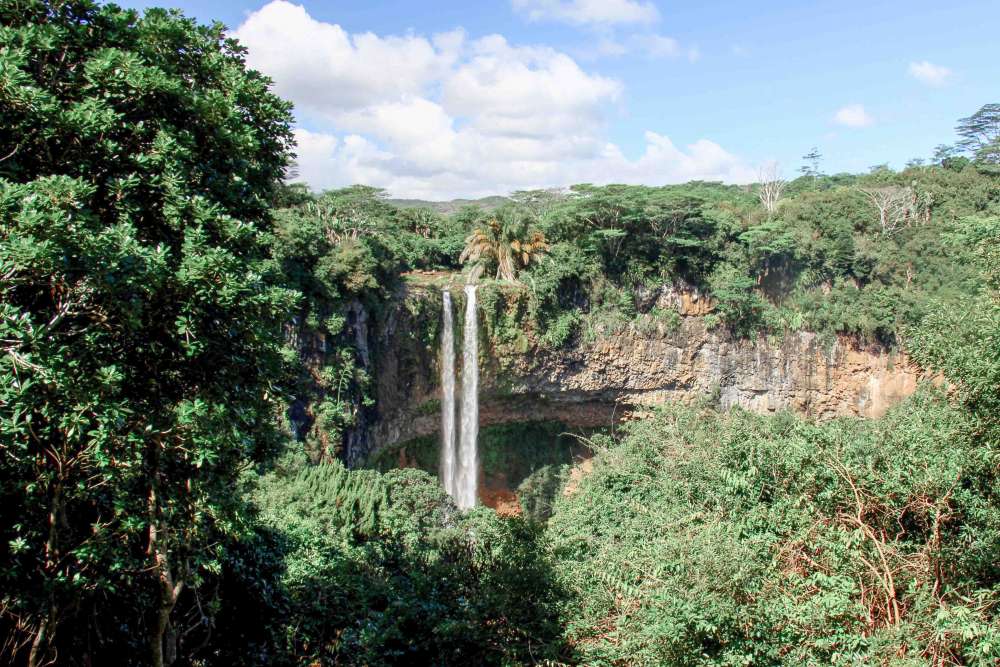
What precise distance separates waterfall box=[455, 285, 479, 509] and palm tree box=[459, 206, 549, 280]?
5.96 feet

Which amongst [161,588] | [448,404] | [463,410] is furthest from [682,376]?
[161,588]

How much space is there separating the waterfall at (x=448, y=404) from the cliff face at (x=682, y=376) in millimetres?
565

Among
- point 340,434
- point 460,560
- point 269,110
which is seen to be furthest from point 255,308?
point 340,434

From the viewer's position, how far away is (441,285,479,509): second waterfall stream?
20.5 m

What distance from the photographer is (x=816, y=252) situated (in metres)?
24.9

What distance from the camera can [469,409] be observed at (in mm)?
21000

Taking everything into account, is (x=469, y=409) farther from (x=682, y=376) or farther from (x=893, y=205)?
(x=893, y=205)

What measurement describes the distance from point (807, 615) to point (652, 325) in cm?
1771

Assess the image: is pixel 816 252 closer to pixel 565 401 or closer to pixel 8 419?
pixel 565 401

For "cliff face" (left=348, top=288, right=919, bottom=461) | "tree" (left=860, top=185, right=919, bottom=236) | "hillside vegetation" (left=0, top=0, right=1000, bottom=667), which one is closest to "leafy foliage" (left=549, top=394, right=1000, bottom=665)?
"hillside vegetation" (left=0, top=0, right=1000, bottom=667)

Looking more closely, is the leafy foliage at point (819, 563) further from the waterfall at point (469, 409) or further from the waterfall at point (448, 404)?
the waterfall at point (469, 409)

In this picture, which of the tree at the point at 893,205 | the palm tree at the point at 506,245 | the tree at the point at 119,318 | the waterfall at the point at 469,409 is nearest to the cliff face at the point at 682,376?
the waterfall at the point at 469,409

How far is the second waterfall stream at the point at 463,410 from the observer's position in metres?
20.5

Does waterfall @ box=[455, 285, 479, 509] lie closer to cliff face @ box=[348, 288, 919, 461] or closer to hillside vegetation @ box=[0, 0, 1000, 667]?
cliff face @ box=[348, 288, 919, 461]
